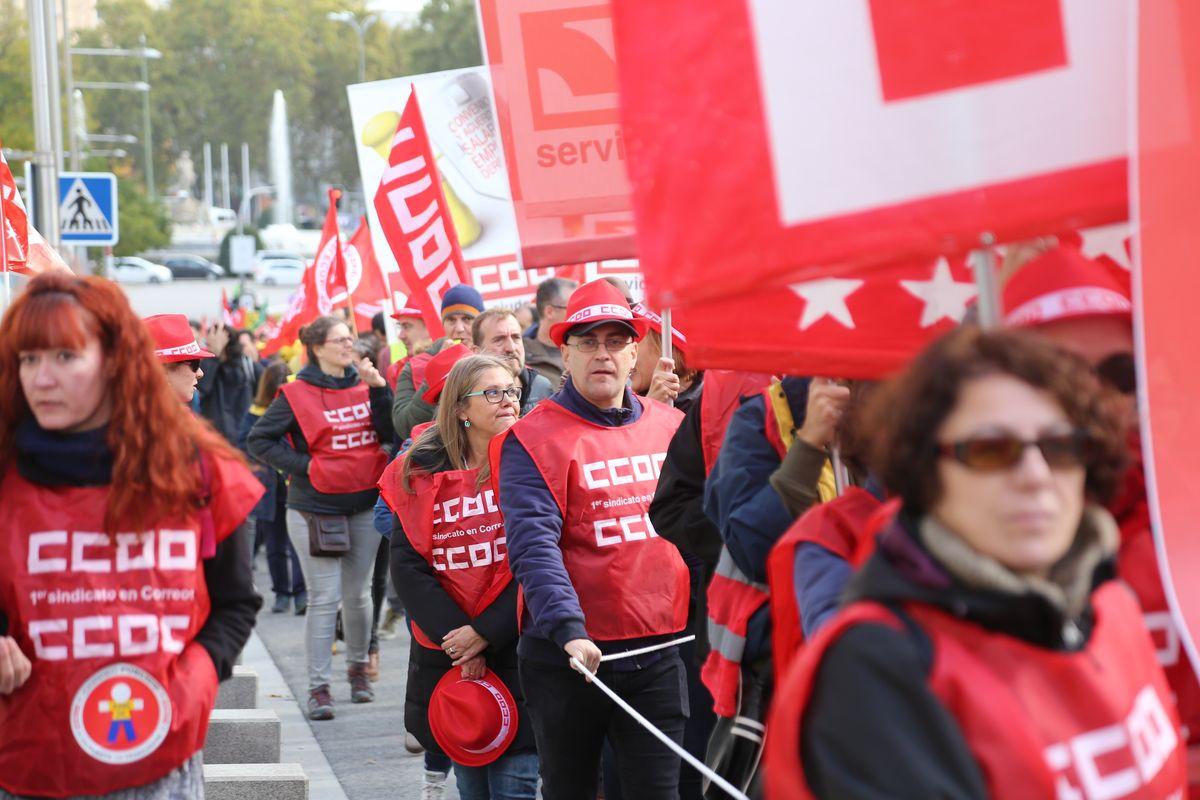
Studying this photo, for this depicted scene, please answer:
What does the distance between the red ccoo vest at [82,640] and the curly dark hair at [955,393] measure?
177 cm

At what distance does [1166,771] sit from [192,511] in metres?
2.06

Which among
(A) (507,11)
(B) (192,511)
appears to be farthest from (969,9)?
(A) (507,11)

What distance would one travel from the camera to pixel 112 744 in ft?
11.6

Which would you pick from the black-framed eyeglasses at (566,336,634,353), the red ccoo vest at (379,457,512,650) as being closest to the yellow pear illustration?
the red ccoo vest at (379,457,512,650)

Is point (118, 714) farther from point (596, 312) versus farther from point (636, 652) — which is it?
point (596, 312)

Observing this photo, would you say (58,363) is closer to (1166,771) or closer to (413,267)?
(1166,771)

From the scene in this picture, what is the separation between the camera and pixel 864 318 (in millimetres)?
3133

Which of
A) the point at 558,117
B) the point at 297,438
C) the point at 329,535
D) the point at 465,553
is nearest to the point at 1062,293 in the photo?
the point at 465,553

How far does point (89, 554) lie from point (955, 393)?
1941 mm

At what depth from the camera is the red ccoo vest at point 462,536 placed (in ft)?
19.4

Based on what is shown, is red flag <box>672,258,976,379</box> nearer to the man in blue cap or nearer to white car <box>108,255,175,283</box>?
the man in blue cap

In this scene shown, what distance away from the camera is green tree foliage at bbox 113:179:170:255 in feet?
179

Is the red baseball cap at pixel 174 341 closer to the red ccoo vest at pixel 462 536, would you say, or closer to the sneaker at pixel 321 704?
the red ccoo vest at pixel 462 536

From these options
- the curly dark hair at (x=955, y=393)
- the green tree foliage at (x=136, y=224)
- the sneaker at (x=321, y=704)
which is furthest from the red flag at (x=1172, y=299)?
the green tree foliage at (x=136, y=224)
